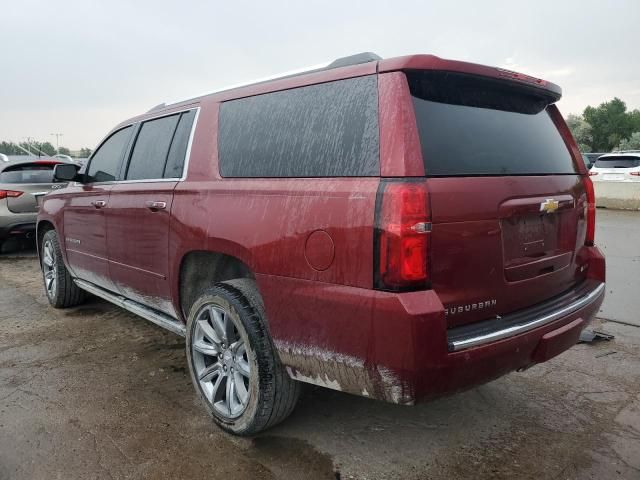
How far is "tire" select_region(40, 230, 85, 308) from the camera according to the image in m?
5.15

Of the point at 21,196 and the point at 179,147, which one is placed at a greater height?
the point at 179,147

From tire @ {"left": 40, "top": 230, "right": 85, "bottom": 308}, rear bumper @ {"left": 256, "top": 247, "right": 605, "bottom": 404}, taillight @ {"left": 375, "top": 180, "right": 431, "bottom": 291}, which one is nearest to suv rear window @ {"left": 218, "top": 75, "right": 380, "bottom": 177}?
taillight @ {"left": 375, "top": 180, "right": 431, "bottom": 291}

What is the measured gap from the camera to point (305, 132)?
8.23 feet

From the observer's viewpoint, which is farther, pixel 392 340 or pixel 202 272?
pixel 202 272

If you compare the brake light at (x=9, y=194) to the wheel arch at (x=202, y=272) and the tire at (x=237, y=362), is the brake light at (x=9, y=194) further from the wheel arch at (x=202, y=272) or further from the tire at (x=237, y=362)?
the tire at (x=237, y=362)

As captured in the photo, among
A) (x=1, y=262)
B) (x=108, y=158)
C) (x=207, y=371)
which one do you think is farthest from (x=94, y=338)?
(x=1, y=262)

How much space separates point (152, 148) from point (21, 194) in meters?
5.60

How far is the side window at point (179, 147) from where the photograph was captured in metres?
3.32

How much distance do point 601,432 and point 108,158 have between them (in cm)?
404

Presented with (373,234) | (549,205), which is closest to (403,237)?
(373,234)

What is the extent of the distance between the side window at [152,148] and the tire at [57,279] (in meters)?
1.74

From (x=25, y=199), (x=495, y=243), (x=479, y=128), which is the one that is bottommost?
(x=25, y=199)

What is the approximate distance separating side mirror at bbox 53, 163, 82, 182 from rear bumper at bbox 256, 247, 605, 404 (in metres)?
2.68

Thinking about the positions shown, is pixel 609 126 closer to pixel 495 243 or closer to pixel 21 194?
pixel 21 194
